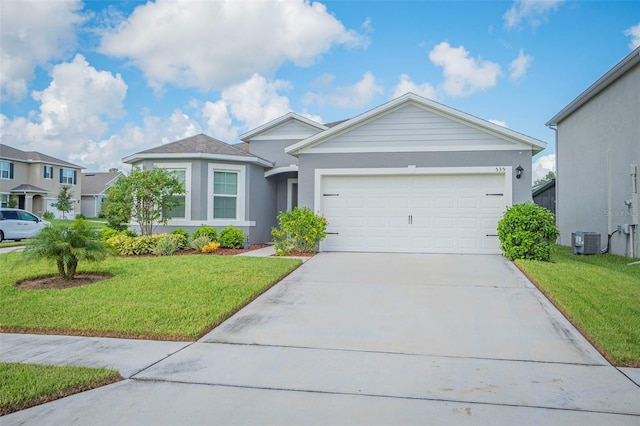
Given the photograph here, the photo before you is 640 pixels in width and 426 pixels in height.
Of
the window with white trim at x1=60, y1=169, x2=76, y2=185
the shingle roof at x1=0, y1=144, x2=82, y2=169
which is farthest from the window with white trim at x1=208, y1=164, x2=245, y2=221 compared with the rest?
the window with white trim at x1=60, y1=169, x2=76, y2=185

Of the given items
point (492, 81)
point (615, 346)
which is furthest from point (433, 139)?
point (615, 346)

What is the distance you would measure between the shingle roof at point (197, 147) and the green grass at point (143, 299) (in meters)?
5.34

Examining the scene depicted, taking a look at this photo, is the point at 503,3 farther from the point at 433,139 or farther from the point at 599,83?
the point at 433,139

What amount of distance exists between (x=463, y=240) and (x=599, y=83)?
6506 mm

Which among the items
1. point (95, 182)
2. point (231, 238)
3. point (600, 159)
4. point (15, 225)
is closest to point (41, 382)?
point (231, 238)

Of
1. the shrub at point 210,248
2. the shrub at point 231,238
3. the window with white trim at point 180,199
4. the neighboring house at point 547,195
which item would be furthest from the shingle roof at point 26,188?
the neighboring house at point 547,195

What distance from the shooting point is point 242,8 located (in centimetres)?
1279

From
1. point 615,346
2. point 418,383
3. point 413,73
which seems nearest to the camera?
point 418,383

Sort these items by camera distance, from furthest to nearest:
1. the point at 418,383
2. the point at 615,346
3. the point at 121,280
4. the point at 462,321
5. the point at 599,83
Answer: the point at 599,83 < the point at 121,280 < the point at 462,321 < the point at 615,346 < the point at 418,383

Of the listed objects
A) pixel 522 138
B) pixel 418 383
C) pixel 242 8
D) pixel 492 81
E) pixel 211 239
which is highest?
pixel 242 8

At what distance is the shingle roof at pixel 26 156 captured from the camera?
3400cm

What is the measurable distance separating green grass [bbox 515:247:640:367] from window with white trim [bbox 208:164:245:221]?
8.78 m

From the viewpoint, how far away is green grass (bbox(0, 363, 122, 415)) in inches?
136

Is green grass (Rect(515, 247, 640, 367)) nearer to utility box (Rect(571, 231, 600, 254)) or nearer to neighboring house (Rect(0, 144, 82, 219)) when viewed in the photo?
utility box (Rect(571, 231, 600, 254))
